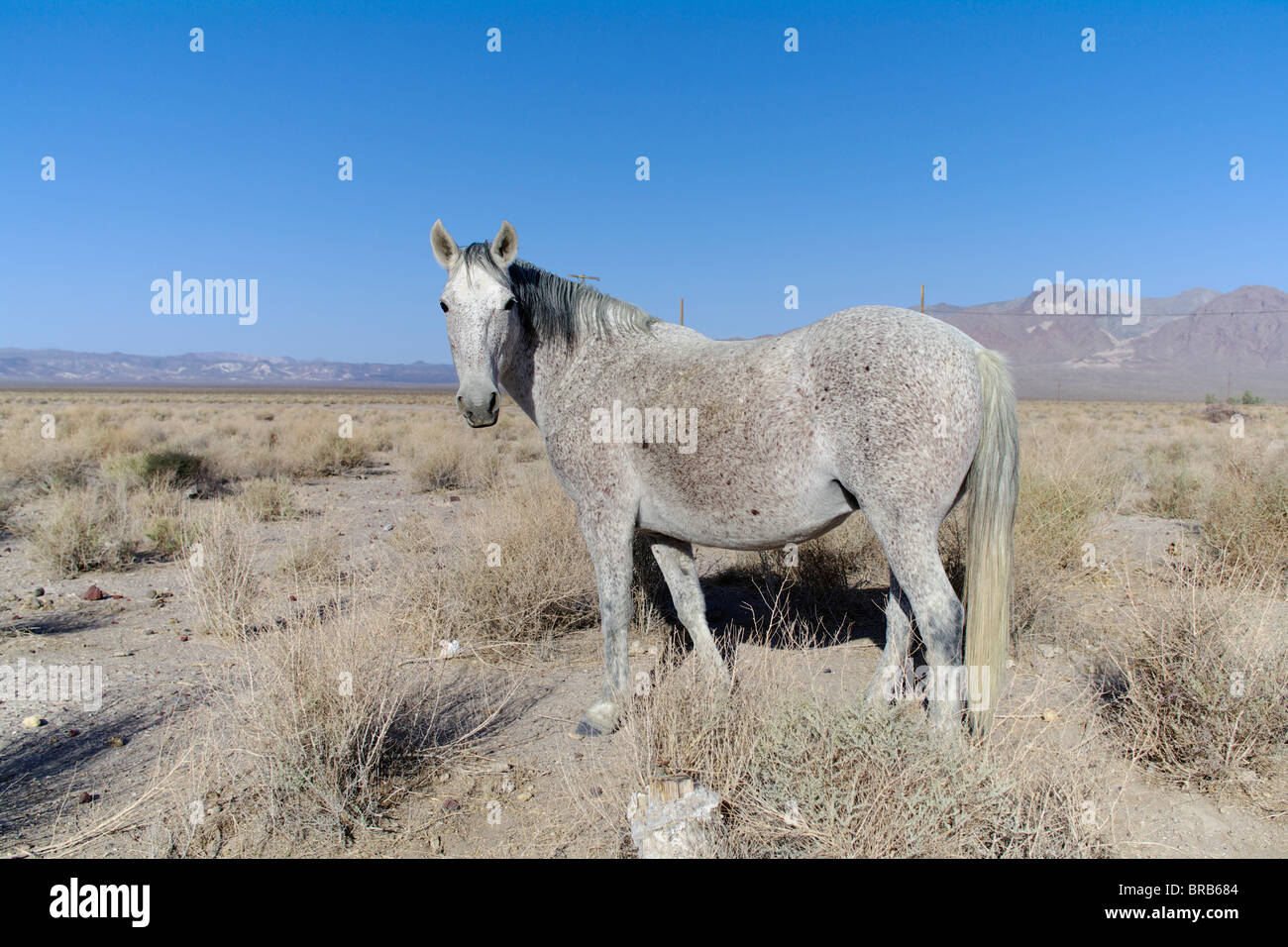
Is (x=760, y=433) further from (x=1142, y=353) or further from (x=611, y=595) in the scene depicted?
(x=1142, y=353)

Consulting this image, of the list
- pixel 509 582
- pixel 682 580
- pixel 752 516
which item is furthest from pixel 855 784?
pixel 509 582

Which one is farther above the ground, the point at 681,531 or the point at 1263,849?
the point at 681,531

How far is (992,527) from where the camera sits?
3.13m

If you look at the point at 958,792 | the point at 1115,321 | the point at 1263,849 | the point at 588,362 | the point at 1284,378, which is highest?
the point at 1115,321

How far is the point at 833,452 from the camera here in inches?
119

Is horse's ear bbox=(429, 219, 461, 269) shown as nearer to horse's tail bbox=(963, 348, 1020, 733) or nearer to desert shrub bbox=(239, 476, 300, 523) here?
horse's tail bbox=(963, 348, 1020, 733)

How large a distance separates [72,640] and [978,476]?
6.09 m

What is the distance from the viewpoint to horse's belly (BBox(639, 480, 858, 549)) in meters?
3.13

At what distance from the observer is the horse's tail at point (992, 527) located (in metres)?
3.05

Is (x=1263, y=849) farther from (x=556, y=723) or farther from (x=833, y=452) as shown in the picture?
(x=556, y=723)

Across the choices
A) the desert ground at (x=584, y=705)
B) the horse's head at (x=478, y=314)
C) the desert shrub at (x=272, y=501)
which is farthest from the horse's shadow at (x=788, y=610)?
the desert shrub at (x=272, y=501)

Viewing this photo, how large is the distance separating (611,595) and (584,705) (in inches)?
34.3

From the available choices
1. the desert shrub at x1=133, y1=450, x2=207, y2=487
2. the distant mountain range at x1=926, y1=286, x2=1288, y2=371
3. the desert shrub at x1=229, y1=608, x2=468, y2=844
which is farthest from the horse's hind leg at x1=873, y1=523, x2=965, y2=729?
the distant mountain range at x1=926, y1=286, x2=1288, y2=371
